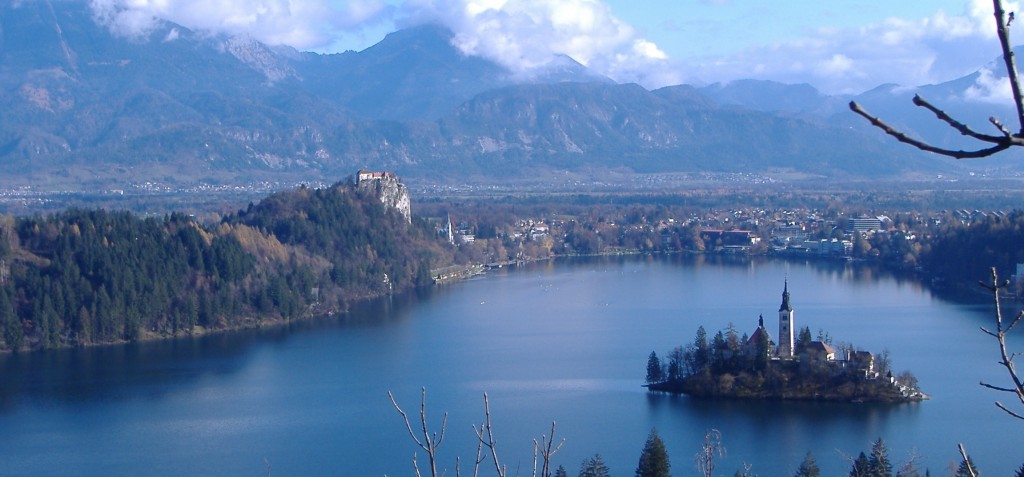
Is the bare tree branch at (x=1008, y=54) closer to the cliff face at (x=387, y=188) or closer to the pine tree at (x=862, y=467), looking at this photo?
the pine tree at (x=862, y=467)

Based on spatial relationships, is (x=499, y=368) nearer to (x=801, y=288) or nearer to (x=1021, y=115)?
(x=801, y=288)

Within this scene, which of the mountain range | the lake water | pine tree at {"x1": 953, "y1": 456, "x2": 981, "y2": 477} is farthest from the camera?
the mountain range

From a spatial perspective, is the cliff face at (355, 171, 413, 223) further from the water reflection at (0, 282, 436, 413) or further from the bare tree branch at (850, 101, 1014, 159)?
the bare tree branch at (850, 101, 1014, 159)

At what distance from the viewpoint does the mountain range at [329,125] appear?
3494 cm

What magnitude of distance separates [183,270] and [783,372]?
266 inches

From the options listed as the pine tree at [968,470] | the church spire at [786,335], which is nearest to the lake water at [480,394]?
the church spire at [786,335]

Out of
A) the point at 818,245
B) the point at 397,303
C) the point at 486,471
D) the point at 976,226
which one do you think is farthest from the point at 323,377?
the point at 818,245

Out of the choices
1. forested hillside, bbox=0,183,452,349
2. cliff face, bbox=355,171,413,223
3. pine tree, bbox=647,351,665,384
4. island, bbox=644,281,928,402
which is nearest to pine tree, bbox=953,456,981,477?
island, bbox=644,281,928,402

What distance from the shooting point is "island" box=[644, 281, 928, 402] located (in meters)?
7.31

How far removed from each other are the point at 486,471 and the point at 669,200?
70.2 ft

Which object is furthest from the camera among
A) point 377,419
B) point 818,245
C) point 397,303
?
point 818,245

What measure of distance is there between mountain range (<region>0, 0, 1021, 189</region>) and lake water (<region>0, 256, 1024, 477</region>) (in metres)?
21.9

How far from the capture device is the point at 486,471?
5867mm

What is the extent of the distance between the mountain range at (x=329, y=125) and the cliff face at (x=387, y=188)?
50.7 feet
